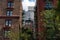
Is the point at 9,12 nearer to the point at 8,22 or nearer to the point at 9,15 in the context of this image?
the point at 9,15

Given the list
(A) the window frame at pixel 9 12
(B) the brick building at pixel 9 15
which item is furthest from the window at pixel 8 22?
(A) the window frame at pixel 9 12

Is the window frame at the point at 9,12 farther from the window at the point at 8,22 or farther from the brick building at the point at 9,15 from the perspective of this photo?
the window at the point at 8,22

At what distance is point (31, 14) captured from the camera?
4275 cm

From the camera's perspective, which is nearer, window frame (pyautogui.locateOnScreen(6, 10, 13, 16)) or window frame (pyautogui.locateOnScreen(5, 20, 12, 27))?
window frame (pyautogui.locateOnScreen(5, 20, 12, 27))

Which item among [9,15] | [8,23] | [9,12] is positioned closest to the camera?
[8,23]

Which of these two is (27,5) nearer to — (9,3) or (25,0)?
(25,0)

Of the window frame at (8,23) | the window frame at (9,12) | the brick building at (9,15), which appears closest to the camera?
the brick building at (9,15)

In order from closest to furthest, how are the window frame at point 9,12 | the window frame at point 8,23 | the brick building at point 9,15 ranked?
the brick building at point 9,15, the window frame at point 8,23, the window frame at point 9,12

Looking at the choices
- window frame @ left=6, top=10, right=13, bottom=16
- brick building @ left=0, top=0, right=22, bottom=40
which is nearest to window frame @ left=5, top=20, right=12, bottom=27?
brick building @ left=0, top=0, right=22, bottom=40

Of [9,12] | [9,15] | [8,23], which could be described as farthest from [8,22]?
[9,12]

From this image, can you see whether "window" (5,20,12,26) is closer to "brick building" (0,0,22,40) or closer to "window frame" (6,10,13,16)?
"brick building" (0,0,22,40)

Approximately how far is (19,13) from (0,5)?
3444 millimetres

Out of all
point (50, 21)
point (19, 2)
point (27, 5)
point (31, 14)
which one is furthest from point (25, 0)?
point (50, 21)

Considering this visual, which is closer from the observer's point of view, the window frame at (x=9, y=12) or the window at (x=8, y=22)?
the window at (x=8, y=22)
